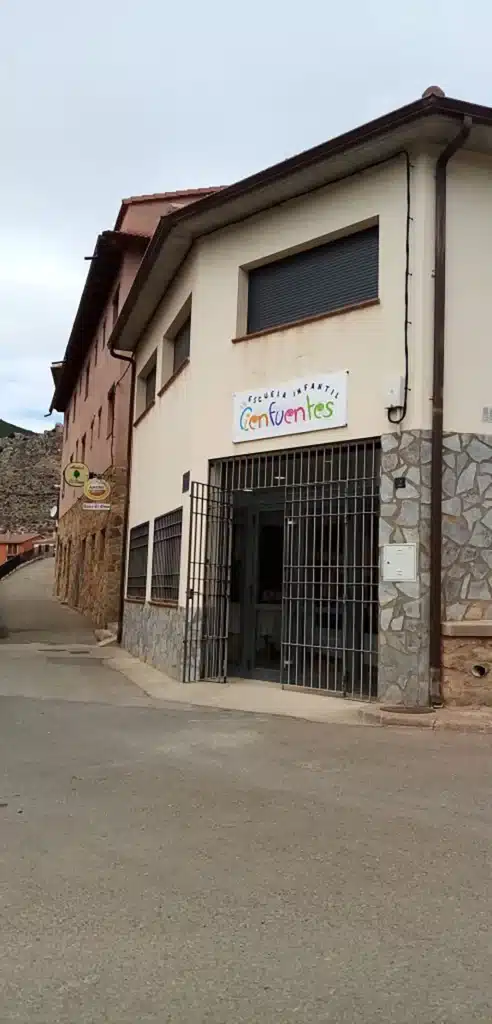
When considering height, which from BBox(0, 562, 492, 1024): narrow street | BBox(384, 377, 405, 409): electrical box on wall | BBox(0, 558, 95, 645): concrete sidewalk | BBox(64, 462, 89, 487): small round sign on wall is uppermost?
BBox(64, 462, 89, 487): small round sign on wall

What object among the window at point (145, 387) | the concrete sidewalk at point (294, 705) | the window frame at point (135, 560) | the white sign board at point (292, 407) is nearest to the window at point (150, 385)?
the window at point (145, 387)

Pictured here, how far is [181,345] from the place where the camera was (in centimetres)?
1352

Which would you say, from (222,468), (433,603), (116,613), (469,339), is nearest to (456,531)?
(433,603)

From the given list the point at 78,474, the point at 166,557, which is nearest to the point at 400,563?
the point at 166,557

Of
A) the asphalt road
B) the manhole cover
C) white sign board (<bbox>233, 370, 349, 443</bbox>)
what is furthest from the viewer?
the manhole cover

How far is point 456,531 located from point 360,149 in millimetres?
4242

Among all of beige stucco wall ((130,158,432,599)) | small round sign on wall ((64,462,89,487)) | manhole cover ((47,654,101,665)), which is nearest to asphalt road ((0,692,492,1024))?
beige stucco wall ((130,158,432,599))

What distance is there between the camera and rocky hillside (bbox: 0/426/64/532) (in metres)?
60.8

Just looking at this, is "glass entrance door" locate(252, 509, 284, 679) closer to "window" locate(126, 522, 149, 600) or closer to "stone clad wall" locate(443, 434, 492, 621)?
"stone clad wall" locate(443, 434, 492, 621)

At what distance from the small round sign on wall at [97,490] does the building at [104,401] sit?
0.85ft

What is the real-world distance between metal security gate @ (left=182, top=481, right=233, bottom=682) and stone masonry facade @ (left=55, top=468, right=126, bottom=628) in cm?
739

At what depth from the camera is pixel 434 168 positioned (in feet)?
30.1

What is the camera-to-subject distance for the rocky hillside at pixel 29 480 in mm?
60812

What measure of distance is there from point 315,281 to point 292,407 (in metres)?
1.60
